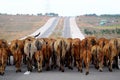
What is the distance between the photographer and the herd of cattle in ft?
73.3

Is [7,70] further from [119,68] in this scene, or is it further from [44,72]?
[119,68]

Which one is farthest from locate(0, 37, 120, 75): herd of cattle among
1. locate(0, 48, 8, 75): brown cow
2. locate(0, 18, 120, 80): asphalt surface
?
locate(0, 18, 120, 80): asphalt surface

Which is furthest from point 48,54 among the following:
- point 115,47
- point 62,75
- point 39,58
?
point 115,47

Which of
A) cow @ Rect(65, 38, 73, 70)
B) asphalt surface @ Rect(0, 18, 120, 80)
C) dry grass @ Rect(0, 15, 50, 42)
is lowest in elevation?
dry grass @ Rect(0, 15, 50, 42)

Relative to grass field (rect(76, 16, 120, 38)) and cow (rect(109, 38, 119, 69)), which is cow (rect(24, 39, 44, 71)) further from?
grass field (rect(76, 16, 120, 38))

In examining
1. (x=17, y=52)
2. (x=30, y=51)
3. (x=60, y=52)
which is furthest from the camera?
(x=60, y=52)

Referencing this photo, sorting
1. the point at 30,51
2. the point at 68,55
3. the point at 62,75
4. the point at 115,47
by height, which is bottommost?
the point at 62,75

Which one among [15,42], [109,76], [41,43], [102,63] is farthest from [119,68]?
[15,42]

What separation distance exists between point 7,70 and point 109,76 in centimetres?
621

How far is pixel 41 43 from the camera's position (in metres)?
23.2

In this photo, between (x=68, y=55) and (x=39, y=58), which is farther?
(x=68, y=55)

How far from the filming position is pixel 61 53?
22.9 m

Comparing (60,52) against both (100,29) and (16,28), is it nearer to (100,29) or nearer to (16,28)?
(100,29)

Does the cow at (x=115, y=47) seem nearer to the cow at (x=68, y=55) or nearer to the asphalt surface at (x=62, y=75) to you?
the asphalt surface at (x=62, y=75)
